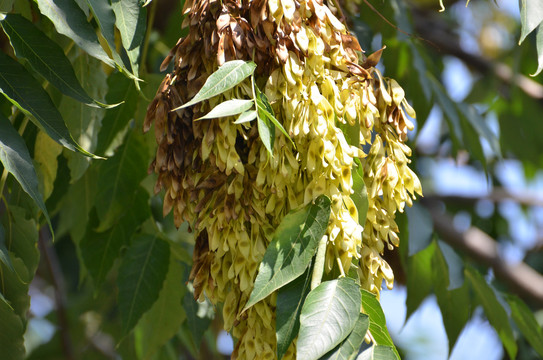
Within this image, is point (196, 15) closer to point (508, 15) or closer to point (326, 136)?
point (326, 136)

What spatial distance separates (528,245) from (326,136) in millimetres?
3493

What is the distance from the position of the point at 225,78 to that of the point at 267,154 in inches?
4.9

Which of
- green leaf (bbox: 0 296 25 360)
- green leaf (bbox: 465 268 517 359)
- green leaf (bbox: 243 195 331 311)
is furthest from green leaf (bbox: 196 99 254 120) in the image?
green leaf (bbox: 465 268 517 359)

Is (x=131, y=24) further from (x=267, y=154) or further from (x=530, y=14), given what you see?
(x=530, y=14)

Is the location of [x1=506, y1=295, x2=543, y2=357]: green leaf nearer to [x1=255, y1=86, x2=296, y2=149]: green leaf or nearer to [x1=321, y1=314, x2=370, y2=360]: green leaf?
[x1=321, y1=314, x2=370, y2=360]: green leaf

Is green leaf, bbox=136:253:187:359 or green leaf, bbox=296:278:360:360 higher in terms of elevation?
green leaf, bbox=296:278:360:360

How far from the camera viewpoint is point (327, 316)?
97 cm

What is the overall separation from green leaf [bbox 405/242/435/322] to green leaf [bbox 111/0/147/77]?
0.94m

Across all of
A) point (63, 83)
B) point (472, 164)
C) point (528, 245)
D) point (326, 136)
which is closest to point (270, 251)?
point (326, 136)

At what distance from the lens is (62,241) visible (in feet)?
11.7

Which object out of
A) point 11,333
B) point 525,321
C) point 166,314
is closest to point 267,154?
point 11,333

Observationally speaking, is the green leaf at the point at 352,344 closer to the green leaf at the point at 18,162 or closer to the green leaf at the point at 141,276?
the green leaf at the point at 18,162

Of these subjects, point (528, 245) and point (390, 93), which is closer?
point (390, 93)

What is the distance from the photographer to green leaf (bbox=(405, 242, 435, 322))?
1.79m
